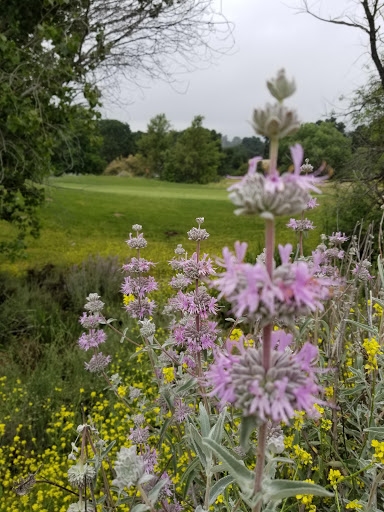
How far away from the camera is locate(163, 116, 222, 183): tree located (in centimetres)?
3569

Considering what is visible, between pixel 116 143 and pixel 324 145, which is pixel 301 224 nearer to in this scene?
pixel 324 145

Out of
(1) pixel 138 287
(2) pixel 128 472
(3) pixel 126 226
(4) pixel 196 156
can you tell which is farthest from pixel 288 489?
(4) pixel 196 156

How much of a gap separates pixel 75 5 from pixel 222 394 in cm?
581

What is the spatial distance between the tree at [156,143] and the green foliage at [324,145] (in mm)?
29508

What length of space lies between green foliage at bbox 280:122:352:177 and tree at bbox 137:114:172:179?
2951 cm

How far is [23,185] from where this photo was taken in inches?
200

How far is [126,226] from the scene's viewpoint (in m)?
12.5

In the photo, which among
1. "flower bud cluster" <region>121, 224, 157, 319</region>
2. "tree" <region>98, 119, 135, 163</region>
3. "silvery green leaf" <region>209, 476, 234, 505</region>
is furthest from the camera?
"tree" <region>98, 119, 135, 163</region>

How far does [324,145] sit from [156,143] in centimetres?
3282

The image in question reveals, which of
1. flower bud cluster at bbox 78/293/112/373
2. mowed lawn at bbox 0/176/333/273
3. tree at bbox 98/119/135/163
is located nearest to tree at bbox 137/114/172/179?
tree at bbox 98/119/135/163

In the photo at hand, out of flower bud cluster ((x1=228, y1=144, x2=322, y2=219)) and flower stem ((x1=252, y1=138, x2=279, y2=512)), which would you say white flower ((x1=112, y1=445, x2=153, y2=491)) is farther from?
flower bud cluster ((x1=228, y1=144, x2=322, y2=219))

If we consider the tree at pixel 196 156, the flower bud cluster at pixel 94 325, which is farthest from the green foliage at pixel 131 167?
the flower bud cluster at pixel 94 325

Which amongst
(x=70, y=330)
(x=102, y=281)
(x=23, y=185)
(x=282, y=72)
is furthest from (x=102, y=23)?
(x=282, y=72)

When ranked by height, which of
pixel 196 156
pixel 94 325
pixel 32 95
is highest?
pixel 196 156
